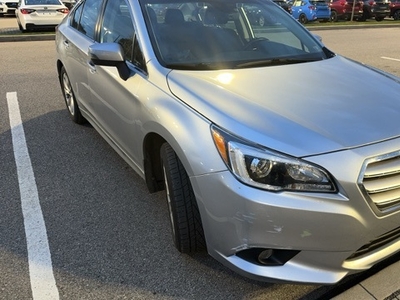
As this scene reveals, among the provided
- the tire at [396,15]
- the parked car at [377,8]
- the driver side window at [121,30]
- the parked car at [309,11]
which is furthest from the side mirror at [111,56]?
the tire at [396,15]

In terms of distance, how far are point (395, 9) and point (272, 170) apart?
1005 inches

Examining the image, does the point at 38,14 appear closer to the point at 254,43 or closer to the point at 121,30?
the point at 121,30

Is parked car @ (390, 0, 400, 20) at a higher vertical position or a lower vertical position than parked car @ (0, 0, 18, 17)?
lower

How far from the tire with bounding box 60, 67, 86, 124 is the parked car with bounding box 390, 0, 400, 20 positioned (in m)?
23.1

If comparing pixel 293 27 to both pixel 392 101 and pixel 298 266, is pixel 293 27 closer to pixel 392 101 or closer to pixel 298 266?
pixel 392 101

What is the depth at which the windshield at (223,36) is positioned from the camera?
2.99m

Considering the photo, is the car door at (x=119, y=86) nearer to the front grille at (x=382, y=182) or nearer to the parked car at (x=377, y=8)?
the front grille at (x=382, y=182)

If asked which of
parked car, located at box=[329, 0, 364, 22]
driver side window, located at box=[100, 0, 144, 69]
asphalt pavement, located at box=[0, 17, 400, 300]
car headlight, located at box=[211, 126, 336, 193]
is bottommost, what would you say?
parked car, located at box=[329, 0, 364, 22]

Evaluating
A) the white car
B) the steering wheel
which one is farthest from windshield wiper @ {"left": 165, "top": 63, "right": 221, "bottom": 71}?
the white car

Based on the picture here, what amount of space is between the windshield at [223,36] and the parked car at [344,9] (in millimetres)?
21536

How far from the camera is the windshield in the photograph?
9.82 feet

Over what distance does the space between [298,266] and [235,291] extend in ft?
1.69

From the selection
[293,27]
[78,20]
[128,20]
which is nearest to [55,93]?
[78,20]

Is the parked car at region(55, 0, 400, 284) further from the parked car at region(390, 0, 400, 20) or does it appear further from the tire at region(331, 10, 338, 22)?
the parked car at region(390, 0, 400, 20)
